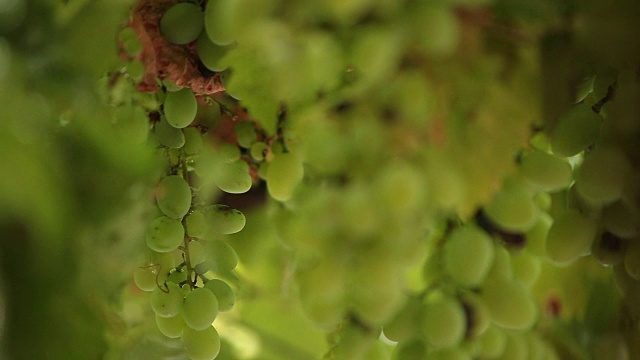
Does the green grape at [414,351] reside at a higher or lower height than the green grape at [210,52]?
lower

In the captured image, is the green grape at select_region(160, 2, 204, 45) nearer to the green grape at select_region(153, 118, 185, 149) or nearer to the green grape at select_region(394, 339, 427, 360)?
the green grape at select_region(153, 118, 185, 149)

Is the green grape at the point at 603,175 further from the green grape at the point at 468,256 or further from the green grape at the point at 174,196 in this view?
the green grape at the point at 174,196

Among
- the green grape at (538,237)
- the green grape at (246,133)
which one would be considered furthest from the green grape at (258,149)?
the green grape at (538,237)

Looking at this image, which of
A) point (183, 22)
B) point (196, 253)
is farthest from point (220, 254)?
point (183, 22)

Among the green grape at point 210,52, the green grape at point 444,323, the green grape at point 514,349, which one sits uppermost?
the green grape at point 210,52

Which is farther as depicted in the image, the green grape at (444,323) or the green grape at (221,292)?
the green grape at (221,292)

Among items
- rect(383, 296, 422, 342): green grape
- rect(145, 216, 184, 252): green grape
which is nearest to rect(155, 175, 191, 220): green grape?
rect(145, 216, 184, 252): green grape

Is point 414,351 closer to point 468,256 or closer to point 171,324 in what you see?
point 468,256

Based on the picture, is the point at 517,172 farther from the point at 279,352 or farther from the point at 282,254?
the point at 279,352
